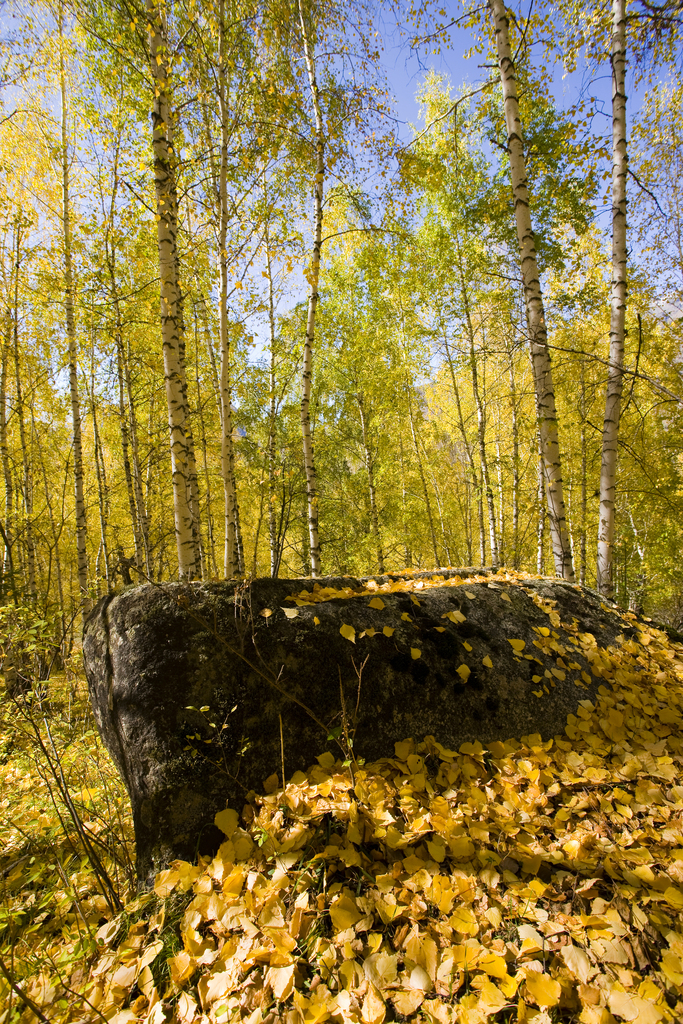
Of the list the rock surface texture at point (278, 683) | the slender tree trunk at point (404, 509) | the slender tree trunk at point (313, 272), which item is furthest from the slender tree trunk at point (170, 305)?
the slender tree trunk at point (404, 509)

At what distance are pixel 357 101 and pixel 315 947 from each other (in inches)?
344

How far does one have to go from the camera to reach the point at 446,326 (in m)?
9.22

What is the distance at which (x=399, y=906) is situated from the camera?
1.38 metres

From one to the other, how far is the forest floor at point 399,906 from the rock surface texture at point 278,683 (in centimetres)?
12

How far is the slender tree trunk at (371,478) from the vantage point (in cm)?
959

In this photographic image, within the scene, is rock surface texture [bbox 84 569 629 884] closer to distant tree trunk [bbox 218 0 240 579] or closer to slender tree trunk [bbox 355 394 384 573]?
distant tree trunk [bbox 218 0 240 579]

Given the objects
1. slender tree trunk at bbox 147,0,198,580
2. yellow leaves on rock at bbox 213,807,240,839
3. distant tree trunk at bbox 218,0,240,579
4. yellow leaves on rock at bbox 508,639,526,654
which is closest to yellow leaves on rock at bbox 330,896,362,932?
yellow leaves on rock at bbox 213,807,240,839

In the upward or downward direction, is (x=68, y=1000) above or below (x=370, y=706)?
below

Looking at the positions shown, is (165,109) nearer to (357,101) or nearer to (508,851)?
(357,101)

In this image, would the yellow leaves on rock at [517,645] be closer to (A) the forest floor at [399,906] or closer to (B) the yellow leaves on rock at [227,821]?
(A) the forest floor at [399,906]

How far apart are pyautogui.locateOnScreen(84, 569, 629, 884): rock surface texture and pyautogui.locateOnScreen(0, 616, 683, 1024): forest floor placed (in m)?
0.12

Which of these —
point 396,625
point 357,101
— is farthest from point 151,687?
point 357,101

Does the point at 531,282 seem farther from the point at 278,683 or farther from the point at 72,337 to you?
the point at 72,337

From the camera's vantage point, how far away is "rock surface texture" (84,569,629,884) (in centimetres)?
170
